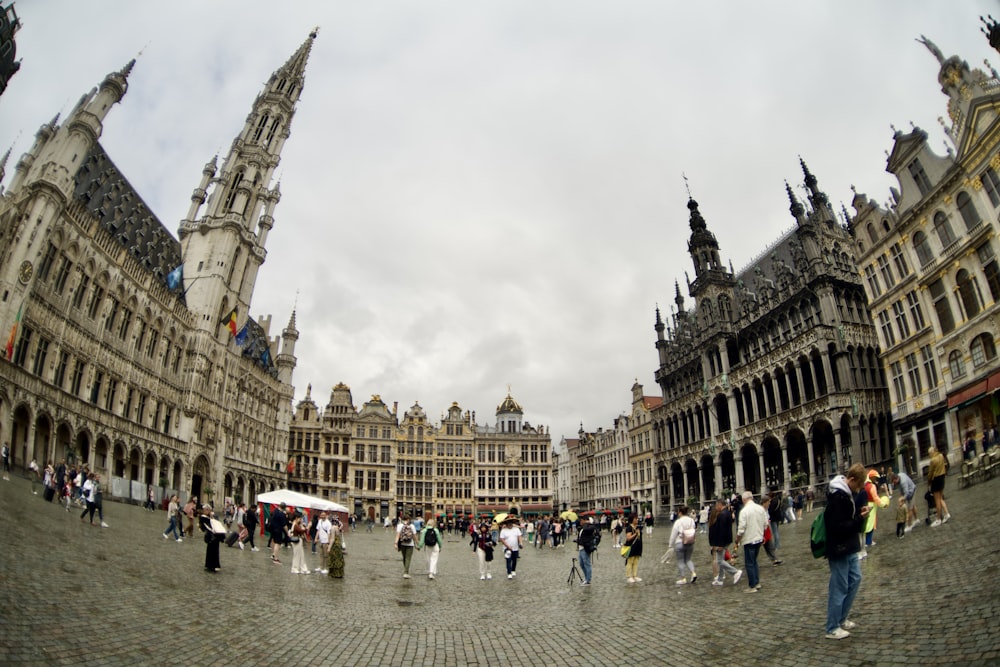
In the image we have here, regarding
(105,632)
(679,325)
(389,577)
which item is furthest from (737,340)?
(105,632)

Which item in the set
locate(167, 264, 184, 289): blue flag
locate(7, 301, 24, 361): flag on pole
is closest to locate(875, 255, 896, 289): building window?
locate(7, 301, 24, 361): flag on pole

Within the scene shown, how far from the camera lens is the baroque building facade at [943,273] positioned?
23.8 m

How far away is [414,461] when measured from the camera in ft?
252

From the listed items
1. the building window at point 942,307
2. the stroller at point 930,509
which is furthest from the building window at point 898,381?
the stroller at point 930,509

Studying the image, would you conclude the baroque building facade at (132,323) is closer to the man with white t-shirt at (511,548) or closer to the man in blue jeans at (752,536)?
the man with white t-shirt at (511,548)

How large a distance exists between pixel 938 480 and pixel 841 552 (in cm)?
857

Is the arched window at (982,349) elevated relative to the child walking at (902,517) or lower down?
elevated

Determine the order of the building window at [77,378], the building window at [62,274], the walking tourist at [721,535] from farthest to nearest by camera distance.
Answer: the building window at [77,378]
the building window at [62,274]
the walking tourist at [721,535]

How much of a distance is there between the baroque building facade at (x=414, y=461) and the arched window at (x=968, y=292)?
59.3m

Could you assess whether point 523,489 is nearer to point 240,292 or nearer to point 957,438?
point 240,292

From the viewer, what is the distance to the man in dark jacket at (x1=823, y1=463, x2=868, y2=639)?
5531mm

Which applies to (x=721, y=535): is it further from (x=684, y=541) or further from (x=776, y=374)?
(x=776, y=374)

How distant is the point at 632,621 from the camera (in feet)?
26.0

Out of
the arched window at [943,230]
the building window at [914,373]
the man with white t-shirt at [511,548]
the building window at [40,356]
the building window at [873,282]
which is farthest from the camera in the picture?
the building window at [873,282]
